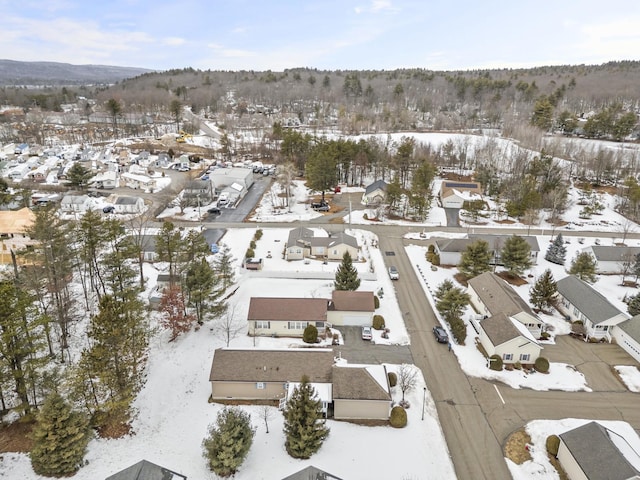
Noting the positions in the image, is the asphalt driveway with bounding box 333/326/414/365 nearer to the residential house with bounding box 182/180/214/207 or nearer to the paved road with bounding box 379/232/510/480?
the paved road with bounding box 379/232/510/480

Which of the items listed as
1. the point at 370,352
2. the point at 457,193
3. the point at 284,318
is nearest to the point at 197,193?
the point at 284,318

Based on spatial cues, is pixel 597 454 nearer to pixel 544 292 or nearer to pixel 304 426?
pixel 304 426

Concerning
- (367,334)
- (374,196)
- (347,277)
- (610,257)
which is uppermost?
(374,196)

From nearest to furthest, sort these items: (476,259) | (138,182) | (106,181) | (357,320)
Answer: (357,320)
(476,259)
(106,181)
(138,182)

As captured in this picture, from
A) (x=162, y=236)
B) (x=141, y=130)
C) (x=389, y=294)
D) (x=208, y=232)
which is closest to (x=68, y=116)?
(x=141, y=130)

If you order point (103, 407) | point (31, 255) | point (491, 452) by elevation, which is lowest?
point (491, 452)

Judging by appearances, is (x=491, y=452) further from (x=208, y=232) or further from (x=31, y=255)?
(x=208, y=232)
